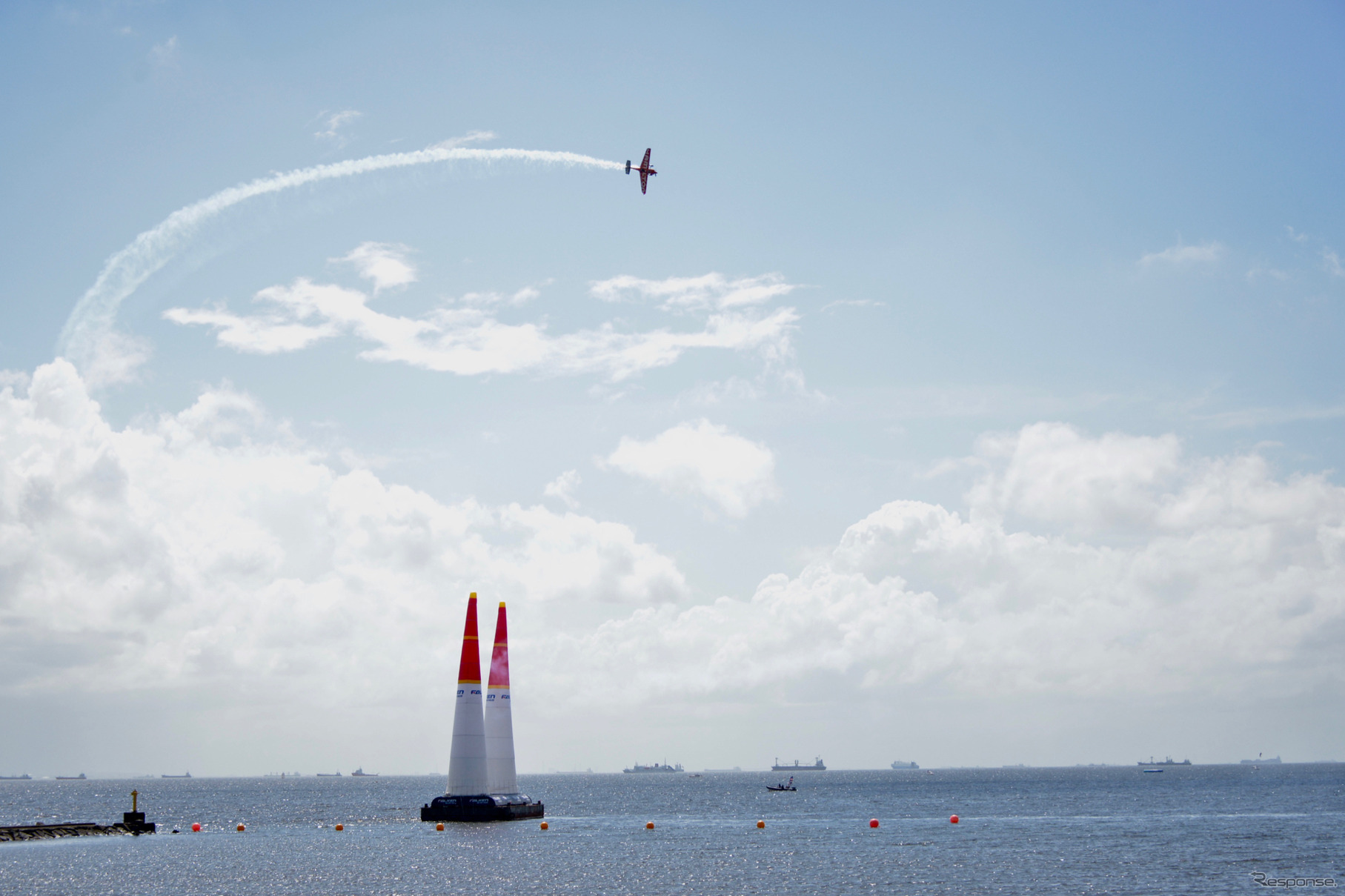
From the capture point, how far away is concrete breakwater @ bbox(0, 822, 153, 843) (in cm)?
9025

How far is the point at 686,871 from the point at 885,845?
2343 centimetres

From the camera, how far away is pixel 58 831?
9275 centimetres

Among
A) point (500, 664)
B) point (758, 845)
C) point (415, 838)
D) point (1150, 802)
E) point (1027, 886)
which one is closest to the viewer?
point (1027, 886)

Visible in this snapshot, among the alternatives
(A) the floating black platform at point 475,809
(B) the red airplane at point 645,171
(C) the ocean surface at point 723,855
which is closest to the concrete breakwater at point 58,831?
(C) the ocean surface at point 723,855

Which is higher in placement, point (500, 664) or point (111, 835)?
point (500, 664)

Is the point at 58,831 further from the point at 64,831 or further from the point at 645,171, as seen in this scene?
the point at 645,171

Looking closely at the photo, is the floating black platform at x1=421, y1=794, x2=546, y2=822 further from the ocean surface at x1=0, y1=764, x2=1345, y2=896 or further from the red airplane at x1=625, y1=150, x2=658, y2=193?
the red airplane at x1=625, y1=150, x2=658, y2=193

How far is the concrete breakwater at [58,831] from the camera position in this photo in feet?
296

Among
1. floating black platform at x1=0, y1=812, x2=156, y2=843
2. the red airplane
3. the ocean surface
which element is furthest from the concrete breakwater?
the red airplane

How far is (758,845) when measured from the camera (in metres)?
86.6

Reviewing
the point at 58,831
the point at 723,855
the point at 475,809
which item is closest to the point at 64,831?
the point at 58,831

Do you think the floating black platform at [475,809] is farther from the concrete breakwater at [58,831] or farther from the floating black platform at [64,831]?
the concrete breakwater at [58,831]

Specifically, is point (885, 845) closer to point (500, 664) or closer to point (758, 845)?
point (758, 845)

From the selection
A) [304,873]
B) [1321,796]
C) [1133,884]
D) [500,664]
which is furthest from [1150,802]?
[304,873]
